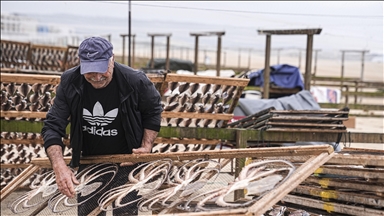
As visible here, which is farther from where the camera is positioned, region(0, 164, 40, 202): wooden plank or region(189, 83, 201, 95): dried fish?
region(189, 83, 201, 95): dried fish

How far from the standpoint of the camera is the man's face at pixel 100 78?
3773 millimetres

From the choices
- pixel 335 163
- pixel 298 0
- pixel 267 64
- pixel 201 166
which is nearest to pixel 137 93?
pixel 201 166

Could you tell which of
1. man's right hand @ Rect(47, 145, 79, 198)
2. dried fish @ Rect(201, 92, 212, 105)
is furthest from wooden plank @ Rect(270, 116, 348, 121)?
man's right hand @ Rect(47, 145, 79, 198)

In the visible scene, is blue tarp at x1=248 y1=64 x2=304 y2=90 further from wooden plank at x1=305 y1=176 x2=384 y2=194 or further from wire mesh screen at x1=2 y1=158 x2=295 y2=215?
wire mesh screen at x1=2 y1=158 x2=295 y2=215

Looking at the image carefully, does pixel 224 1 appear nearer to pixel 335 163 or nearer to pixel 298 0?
pixel 298 0

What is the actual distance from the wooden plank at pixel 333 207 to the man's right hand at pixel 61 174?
5.41ft

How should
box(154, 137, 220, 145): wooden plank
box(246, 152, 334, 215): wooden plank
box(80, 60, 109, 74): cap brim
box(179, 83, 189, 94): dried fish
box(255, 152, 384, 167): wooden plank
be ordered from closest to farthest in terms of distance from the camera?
box(246, 152, 334, 215): wooden plank → box(80, 60, 109, 74): cap brim → box(255, 152, 384, 167): wooden plank → box(179, 83, 189, 94): dried fish → box(154, 137, 220, 145): wooden plank

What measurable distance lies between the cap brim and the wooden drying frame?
612 mm

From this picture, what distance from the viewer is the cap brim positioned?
12.1 ft

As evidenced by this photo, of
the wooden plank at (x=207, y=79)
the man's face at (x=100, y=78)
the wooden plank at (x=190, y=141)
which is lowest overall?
the wooden plank at (x=190, y=141)

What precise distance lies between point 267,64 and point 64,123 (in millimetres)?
8072

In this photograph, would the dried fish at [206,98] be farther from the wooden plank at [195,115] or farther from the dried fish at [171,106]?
the dried fish at [171,106]

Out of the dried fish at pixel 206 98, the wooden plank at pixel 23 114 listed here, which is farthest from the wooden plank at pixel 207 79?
the wooden plank at pixel 23 114

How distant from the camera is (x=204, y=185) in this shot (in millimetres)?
3441
